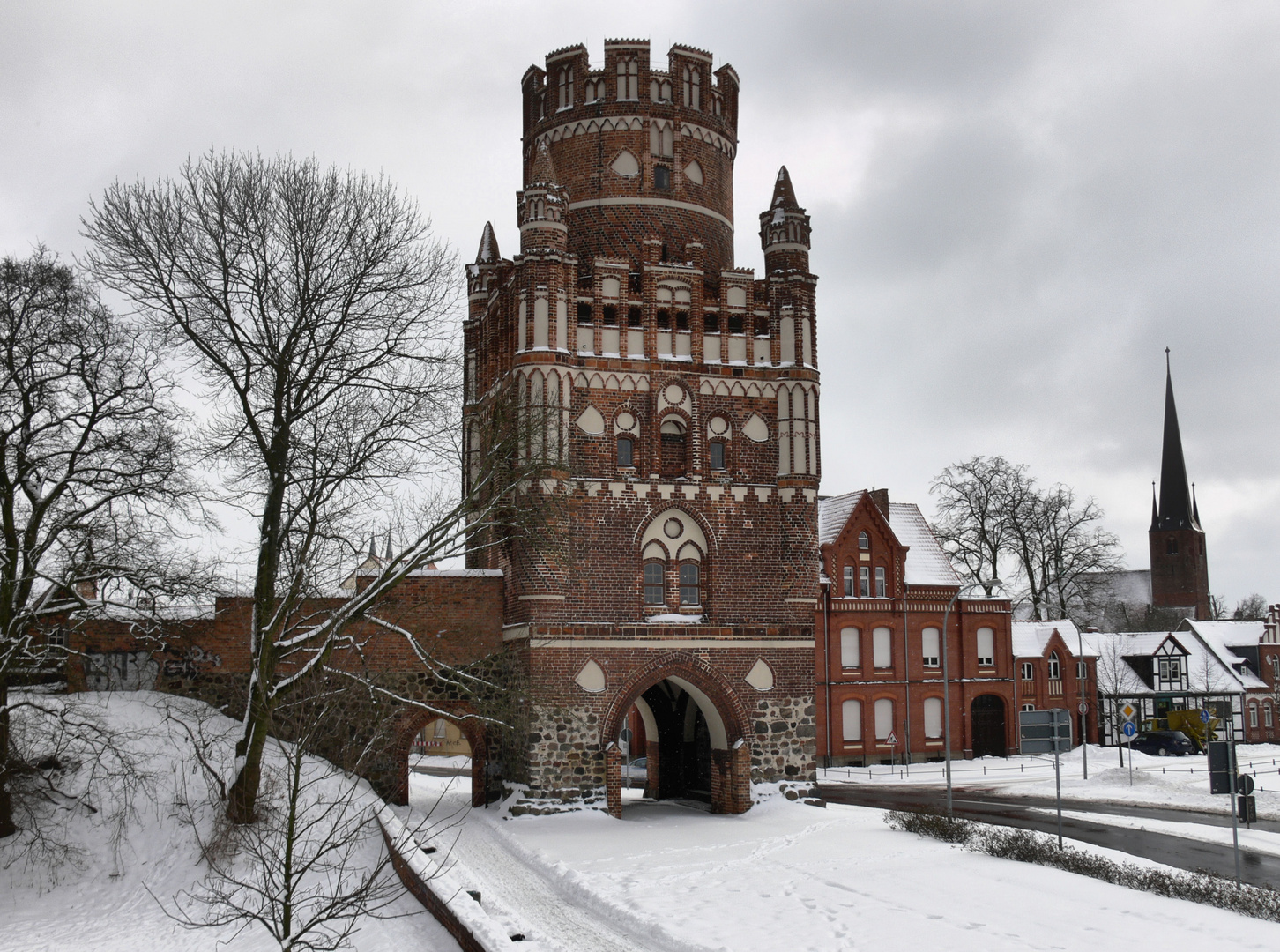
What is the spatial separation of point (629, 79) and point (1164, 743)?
3779 cm

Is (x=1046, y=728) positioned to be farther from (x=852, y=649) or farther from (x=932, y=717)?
(x=932, y=717)

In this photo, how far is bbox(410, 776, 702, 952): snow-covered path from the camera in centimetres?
1384

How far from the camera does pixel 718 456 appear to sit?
26.3 m

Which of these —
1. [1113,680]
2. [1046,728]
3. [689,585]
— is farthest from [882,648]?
[1046,728]

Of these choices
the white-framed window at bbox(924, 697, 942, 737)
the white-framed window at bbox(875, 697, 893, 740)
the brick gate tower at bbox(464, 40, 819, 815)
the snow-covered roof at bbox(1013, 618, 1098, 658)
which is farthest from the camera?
the snow-covered roof at bbox(1013, 618, 1098, 658)

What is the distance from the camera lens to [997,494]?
2248 inches

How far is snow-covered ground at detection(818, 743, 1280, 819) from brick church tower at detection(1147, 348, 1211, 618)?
47163 millimetres

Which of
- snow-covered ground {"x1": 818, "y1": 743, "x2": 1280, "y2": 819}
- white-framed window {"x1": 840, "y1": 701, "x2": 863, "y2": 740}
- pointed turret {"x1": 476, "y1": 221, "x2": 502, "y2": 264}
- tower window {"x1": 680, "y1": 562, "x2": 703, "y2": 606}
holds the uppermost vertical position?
pointed turret {"x1": 476, "y1": 221, "x2": 502, "y2": 264}

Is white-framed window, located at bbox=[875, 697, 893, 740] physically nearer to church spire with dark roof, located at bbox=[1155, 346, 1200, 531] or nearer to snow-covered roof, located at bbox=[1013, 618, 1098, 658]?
snow-covered roof, located at bbox=[1013, 618, 1098, 658]

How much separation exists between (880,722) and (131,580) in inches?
1272

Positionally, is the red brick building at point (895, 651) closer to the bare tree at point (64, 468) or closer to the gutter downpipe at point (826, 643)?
the gutter downpipe at point (826, 643)

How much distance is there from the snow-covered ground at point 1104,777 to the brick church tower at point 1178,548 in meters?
47.2

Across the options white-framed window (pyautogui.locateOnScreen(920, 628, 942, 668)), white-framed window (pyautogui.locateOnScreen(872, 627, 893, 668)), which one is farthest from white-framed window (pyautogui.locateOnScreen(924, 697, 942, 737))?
white-framed window (pyautogui.locateOnScreen(872, 627, 893, 668))

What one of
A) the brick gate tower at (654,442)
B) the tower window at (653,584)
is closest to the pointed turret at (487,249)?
the brick gate tower at (654,442)
